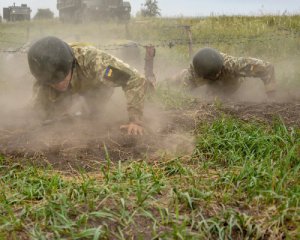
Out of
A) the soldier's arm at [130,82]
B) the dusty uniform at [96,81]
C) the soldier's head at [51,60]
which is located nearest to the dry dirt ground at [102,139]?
the soldier's arm at [130,82]

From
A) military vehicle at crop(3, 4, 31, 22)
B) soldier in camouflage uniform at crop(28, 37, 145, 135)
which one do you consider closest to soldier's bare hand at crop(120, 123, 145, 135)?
soldier in camouflage uniform at crop(28, 37, 145, 135)

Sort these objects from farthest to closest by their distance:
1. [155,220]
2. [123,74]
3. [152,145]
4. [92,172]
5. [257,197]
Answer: [123,74] → [152,145] → [92,172] → [257,197] → [155,220]

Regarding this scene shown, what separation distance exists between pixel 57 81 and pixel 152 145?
49.3 inches

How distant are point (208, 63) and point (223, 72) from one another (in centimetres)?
40

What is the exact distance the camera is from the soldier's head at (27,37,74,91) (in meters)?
4.49

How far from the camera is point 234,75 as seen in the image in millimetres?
7281

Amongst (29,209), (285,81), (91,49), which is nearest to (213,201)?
(29,209)

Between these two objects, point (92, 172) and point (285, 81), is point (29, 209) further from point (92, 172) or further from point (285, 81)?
point (285, 81)

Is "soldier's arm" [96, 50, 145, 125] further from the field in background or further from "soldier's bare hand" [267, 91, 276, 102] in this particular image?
"soldier's bare hand" [267, 91, 276, 102]

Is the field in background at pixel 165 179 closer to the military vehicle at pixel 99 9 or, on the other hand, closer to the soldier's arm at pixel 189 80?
the soldier's arm at pixel 189 80

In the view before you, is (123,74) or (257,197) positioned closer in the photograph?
(257,197)

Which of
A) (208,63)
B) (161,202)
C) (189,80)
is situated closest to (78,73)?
(161,202)

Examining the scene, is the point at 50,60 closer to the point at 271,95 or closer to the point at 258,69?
the point at 258,69

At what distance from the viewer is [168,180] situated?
3.33m
